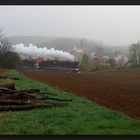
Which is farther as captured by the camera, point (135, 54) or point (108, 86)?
point (108, 86)

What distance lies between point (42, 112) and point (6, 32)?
195 cm

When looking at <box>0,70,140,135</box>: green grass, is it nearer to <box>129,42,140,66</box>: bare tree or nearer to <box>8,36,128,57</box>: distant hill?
<box>8,36,128,57</box>: distant hill

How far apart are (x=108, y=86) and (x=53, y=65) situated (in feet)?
4.41

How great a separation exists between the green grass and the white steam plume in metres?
0.49

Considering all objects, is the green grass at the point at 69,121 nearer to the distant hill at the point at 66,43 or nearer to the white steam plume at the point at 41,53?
the white steam plume at the point at 41,53

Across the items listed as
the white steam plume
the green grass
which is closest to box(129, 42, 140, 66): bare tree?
the green grass

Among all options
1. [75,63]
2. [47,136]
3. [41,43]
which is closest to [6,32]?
[41,43]

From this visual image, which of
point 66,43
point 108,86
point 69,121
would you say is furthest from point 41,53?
point 69,121

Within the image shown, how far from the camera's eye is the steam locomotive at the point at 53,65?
1461 cm

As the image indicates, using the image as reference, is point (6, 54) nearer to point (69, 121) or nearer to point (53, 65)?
point (53, 65)

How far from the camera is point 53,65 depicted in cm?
1469

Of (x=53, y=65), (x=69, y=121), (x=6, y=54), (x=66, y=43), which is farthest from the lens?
(x=53, y=65)

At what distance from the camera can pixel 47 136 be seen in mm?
13117

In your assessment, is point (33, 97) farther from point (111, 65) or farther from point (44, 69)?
point (111, 65)
